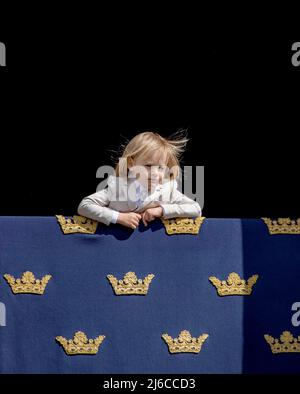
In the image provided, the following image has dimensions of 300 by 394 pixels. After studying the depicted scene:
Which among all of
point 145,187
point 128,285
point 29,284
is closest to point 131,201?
point 145,187

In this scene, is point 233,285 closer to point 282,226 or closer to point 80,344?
point 282,226

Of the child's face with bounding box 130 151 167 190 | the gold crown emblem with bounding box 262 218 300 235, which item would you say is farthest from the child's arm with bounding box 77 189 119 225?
the gold crown emblem with bounding box 262 218 300 235

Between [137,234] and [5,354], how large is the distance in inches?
27.3

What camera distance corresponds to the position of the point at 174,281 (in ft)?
9.07

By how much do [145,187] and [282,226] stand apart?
1.91 ft

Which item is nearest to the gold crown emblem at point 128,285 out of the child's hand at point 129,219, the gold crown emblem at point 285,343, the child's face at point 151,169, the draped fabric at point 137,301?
the draped fabric at point 137,301

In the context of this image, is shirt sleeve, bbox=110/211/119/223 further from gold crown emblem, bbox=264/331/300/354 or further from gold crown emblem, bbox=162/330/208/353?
gold crown emblem, bbox=264/331/300/354

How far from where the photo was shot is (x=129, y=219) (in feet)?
8.95

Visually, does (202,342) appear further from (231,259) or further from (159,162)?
(159,162)

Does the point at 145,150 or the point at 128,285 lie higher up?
the point at 145,150

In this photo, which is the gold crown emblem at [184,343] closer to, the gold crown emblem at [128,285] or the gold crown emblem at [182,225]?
the gold crown emblem at [128,285]

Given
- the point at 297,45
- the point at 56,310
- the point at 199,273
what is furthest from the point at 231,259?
the point at 297,45

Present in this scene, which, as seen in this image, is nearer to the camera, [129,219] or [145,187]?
[129,219]

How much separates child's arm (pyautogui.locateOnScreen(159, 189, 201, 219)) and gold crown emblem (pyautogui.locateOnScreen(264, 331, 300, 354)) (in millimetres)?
581
